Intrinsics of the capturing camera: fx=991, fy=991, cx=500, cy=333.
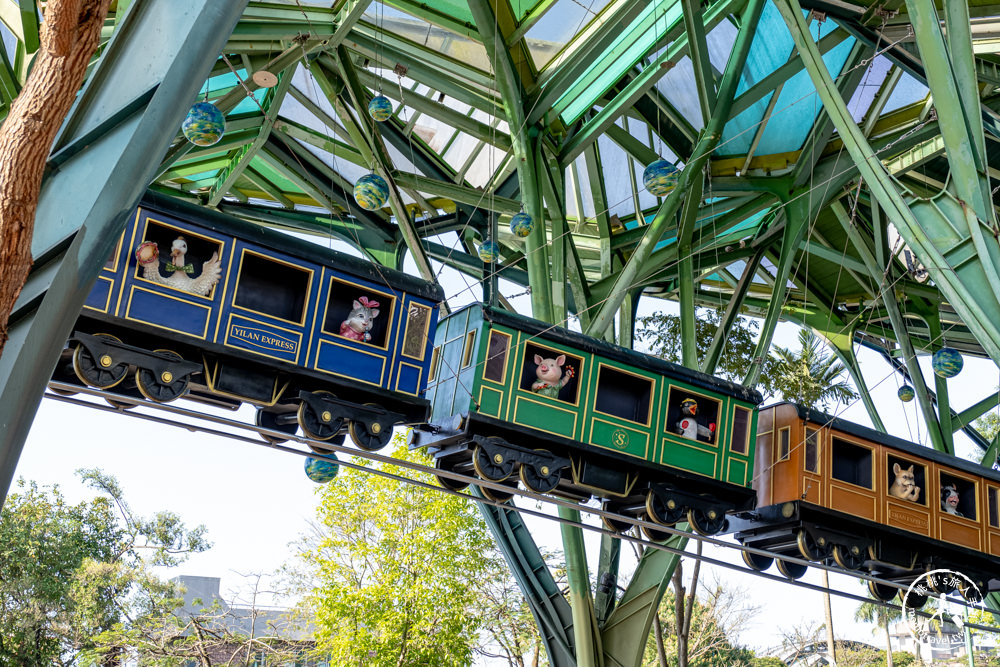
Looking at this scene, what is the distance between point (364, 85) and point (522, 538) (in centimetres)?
965

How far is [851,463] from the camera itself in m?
16.3

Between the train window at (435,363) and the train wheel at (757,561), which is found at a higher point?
the train window at (435,363)

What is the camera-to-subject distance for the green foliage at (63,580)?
94.0 ft

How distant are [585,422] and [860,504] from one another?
16.6 feet

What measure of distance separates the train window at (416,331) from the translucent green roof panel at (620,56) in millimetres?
6704

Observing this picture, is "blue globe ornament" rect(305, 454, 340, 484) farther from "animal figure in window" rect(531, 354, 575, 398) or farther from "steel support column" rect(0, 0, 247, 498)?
"steel support column" rect(0, 0, 247, 498)

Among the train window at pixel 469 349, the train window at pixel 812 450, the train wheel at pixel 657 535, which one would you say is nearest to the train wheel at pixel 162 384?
the train window at pixel 469 349

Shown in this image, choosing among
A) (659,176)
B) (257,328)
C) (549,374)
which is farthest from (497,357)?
(659,176)

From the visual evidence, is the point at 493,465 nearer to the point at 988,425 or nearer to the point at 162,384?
the point at 162,384

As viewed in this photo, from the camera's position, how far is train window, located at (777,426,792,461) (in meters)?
15.1

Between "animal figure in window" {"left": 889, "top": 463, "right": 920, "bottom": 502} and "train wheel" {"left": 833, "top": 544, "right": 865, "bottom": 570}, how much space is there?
45.5 inches

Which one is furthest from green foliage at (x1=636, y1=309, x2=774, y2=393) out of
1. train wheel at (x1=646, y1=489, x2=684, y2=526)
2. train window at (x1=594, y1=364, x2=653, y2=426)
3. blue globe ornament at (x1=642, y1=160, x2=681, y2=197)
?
blue globe ornament at (x1=642, y1=160, x2=681, y2=197)

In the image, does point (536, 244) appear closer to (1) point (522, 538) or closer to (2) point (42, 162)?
(1) point (522, 538)

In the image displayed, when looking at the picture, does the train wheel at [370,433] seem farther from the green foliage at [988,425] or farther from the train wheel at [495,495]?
the green foliage at [988,425]
